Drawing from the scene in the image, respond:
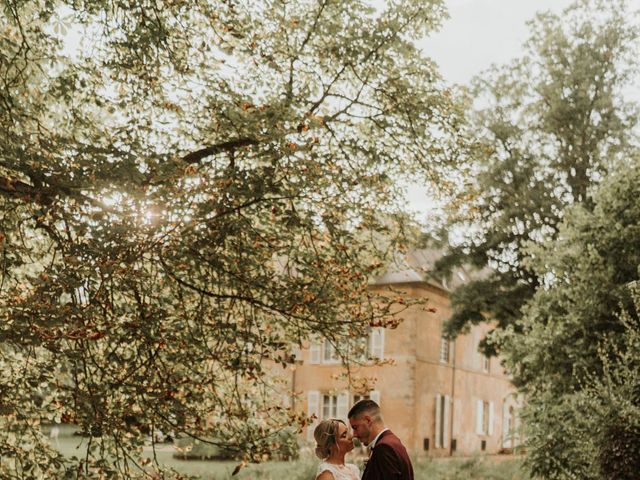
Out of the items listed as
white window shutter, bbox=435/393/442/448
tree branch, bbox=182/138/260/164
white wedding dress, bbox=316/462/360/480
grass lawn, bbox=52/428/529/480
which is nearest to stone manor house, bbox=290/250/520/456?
white window shutter, bbox=435/393/442/448

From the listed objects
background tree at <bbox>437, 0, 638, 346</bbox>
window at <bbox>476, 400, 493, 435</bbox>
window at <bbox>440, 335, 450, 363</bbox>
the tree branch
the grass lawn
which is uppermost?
background tree at <bbox>437, 0, 638, 346</bbox>

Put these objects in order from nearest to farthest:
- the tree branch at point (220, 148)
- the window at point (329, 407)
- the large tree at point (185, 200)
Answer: the large tree at point (185, 200) < the tree branch at point (220, 148) < the window at point (329, 407)

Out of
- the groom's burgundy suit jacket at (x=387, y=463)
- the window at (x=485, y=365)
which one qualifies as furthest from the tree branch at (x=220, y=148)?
the window at (x=485, y=365)

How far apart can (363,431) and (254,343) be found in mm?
3614

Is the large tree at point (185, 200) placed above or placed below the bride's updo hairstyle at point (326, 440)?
above

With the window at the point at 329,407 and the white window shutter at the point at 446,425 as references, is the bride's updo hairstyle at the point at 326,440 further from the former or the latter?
the white window shutter at the point at 446,425

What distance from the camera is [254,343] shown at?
346 inches

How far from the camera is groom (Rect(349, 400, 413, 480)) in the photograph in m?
5.11

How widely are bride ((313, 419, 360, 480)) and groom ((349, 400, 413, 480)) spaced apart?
10 centimetres

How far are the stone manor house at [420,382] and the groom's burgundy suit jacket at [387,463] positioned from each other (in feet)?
93.0

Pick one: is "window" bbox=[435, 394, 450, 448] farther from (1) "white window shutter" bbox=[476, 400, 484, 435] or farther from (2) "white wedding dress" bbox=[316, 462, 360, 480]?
(2) "white wedding dress" bbox=[316, 462, 360, 480]

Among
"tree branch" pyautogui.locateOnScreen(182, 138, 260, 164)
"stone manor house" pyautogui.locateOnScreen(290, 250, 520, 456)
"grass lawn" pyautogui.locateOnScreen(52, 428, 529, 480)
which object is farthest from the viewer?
"stone manor house" pyautogui.locateOnScreen(290, 250, 520, 456)

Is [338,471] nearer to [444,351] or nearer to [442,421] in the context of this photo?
[442,421]

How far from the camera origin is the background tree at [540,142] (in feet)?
88.6
